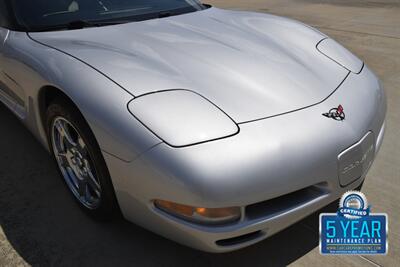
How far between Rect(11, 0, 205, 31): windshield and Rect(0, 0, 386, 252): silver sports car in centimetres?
1

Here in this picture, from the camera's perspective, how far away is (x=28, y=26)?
2.52 metres

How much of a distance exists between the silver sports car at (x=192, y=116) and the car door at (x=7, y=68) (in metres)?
0.01

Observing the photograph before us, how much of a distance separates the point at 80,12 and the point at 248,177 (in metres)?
1.75

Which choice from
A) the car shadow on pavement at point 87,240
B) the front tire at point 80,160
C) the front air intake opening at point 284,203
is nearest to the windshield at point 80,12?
the front tire at point 80,160

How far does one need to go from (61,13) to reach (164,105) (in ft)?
4.27

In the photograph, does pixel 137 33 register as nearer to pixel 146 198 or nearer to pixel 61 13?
pixel 61 13

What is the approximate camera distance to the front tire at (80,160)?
6.35 feet

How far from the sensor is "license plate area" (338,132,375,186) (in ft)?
5.95

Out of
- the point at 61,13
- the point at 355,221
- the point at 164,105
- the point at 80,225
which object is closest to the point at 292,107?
the point at 164,105

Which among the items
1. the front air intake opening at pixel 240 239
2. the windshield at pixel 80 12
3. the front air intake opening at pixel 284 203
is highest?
the windshield at pixel 80 12
